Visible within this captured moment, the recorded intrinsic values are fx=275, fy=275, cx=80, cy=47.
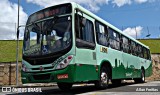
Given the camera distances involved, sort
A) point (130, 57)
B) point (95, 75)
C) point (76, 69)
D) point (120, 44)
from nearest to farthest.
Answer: point (76, 69) < point (95, 75) < point (120, 44) < point (130, 57)

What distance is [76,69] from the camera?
Answer: 9211 millimetres

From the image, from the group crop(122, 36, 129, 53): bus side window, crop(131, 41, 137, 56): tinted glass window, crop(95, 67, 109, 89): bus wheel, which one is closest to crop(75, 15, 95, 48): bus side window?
crop(95, 67, 109, 89): bus wheel

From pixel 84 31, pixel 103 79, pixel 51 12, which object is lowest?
pixel 103 79

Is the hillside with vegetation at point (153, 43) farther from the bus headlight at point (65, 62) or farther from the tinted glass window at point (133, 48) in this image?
the bus headlight at point (65, 62)

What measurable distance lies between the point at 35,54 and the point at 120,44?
5825 millimetres

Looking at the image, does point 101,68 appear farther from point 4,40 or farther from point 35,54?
point 4,40

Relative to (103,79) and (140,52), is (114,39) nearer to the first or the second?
(103,79)

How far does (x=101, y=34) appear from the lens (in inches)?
457

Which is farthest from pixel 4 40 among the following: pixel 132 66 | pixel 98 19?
pixel 98 19

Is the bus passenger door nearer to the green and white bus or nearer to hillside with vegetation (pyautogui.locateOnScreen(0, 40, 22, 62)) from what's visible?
the green and white bus

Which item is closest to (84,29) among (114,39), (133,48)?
(114,39)

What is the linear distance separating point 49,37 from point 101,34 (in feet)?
9.10

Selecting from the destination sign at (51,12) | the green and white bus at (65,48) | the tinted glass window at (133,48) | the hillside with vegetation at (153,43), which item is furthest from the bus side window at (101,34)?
the hillside with vegetation at (153,43)

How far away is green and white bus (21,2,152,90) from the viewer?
919 cm
